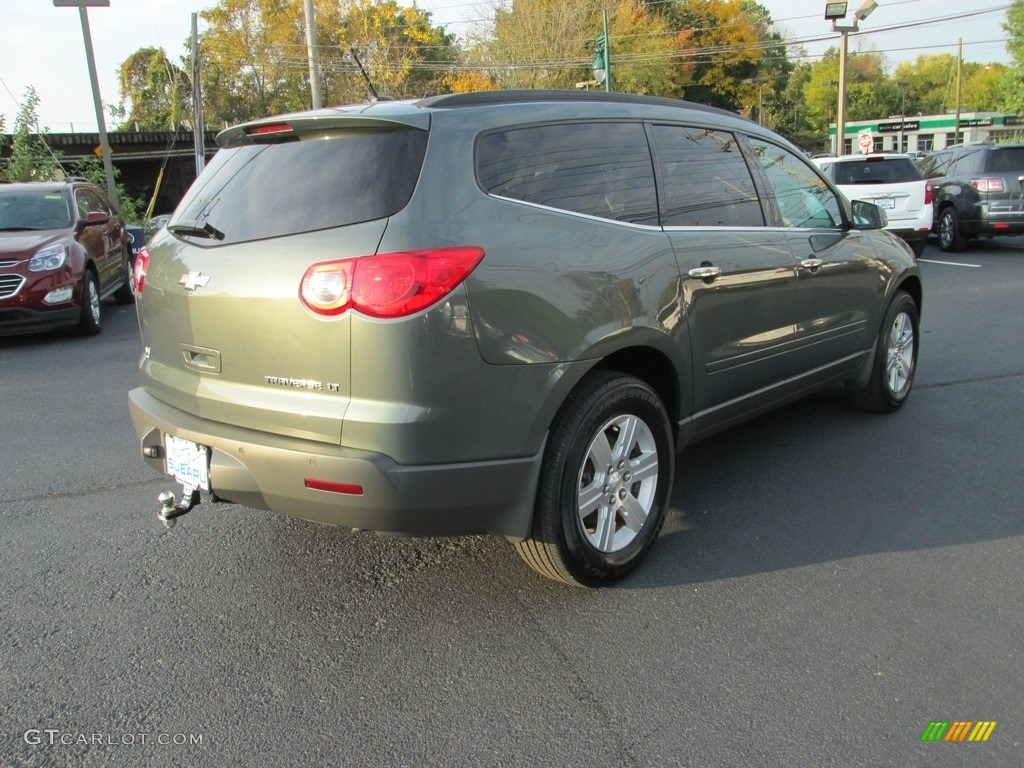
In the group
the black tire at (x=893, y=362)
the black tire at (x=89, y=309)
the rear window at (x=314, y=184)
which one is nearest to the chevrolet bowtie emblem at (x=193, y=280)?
the rear window at (x=314, y=184)

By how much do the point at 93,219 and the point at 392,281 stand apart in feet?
28.6

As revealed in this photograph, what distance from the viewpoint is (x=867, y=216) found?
201 inches

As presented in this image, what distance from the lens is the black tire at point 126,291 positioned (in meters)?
11.8

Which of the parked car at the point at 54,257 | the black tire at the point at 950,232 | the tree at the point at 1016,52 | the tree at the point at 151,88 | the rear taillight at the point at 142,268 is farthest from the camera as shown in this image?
the tree at the point at 151,88

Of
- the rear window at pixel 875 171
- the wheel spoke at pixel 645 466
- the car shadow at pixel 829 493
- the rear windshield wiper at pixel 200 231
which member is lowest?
the car shadow at pixel 829 493

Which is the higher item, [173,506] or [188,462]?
[188,462]

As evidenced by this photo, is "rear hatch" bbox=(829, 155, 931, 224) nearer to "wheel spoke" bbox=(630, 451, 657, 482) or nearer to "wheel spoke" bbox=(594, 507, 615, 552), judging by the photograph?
"wheel spoke" bbox=(630, 451, 657, 482)

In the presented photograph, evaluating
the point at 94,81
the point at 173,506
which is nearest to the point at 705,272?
the point at 173,506

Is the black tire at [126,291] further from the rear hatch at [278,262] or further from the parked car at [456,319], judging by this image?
the rear hatch at [278,262]

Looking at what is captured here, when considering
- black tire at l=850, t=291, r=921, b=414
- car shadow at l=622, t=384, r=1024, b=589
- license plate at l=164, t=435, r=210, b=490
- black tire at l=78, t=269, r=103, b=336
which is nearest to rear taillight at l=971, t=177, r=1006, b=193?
black tire at l=850, t=291, r=921, b=414

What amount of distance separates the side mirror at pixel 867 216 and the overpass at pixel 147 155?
88.3 ft

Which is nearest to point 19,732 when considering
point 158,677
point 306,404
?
point 158,677

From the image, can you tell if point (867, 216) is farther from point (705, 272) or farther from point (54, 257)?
point (54, 257)

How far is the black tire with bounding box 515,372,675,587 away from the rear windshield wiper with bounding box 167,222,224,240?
143 centimetres
